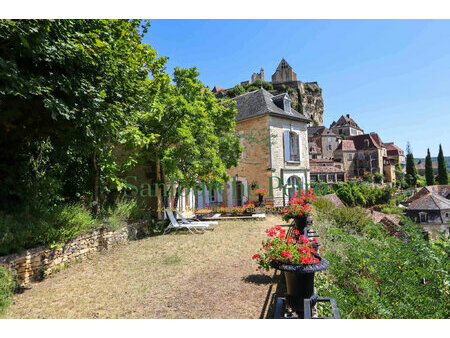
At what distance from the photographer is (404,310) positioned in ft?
10.1

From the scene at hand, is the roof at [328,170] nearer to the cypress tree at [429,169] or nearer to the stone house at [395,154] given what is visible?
the stone house at [395,154]

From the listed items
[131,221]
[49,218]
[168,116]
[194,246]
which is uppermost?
[168,116]

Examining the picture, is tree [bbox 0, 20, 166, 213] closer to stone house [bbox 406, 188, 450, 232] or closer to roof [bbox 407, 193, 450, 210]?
roof [bbox 407, 193, 450, 210]

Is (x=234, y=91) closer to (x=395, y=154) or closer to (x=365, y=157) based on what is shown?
(x=365, y=157)

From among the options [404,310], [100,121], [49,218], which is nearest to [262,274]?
[404,310]

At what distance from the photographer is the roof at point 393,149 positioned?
3109cm

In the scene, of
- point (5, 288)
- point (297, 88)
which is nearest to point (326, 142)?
point (297, 88)

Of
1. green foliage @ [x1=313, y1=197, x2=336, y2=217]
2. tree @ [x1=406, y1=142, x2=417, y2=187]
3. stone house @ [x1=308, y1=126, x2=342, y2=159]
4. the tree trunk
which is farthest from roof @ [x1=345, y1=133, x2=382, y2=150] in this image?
the tree trunk

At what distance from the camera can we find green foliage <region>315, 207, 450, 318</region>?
301cm

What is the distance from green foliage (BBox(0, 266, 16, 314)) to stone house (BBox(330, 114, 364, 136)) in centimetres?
7191

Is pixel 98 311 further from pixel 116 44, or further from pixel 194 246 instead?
pixel 116 44

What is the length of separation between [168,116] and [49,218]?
17.4 ft

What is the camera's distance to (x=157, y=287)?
14.3 ft

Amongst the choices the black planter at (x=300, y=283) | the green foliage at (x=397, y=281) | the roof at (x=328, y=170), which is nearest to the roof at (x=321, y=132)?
the roof at (x=328, y=170)
